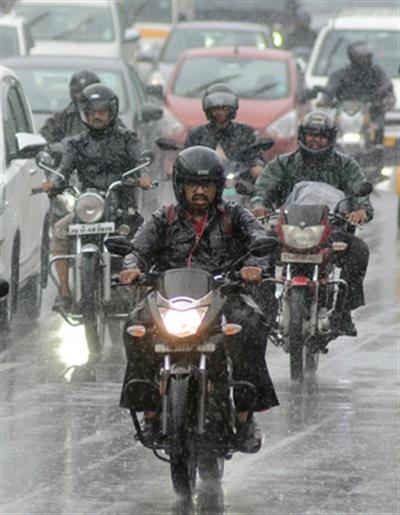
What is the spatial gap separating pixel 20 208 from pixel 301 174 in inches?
89.7

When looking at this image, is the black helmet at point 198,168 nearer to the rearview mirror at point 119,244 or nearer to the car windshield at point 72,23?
the rearview mirror at point 119,244

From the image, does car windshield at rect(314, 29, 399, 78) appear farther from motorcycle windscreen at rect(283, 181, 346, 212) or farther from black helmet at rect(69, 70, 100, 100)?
motorcycle windscreen at rect(283, 181, 346, 212)

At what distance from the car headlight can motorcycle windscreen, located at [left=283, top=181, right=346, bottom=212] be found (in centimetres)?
1197

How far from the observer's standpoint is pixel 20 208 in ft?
52.9

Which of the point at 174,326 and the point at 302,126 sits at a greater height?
the point at 174,326

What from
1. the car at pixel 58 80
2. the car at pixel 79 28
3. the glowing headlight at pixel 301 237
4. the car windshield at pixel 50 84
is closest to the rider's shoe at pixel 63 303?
the glowing headlight at pixel 301 237

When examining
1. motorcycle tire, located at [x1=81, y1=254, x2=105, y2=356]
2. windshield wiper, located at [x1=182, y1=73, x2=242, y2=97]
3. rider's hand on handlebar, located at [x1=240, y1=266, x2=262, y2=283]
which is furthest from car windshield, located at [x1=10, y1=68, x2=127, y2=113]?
rider's hand on handlebar, located at [x1=240, y1=266, x2=262, y2=283]

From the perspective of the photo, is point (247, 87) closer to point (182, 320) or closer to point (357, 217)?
point (357, 217)

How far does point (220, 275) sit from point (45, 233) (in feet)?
25.6

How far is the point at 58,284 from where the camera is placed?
1563 cm

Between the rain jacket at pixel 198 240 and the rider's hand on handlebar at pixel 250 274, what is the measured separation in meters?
0.27

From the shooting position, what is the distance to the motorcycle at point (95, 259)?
583 inches

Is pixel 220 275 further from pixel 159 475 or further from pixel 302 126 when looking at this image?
pixel 302 126

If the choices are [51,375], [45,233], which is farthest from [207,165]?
[45,233]
